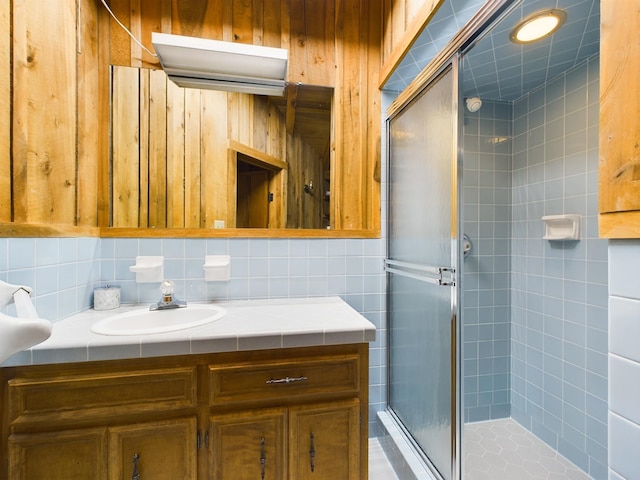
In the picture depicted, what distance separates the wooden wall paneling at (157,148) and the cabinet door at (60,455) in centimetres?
89

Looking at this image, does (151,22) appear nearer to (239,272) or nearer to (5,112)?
(5,112)

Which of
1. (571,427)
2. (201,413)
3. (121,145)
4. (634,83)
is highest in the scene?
(121,145)

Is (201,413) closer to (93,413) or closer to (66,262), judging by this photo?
(93,413)

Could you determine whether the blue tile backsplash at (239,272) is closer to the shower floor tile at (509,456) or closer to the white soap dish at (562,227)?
the shower floor tile at (509,456)

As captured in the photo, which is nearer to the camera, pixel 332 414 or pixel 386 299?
pixel 332 414

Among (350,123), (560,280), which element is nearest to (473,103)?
(350,123)

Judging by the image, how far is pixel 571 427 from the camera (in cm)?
150

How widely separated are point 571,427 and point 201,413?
183 cm

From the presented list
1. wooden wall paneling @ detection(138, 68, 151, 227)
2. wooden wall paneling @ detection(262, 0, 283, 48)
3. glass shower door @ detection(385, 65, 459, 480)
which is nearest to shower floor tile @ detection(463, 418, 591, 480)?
glass shower door @ detection(385, 65, 459, 480)

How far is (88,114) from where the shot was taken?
1.33 metres

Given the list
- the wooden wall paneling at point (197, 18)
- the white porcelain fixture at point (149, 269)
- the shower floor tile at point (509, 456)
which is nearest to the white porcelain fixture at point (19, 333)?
the white porcelain fixture at point (149, 269)

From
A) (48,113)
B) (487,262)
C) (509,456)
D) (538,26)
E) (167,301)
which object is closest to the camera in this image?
(48,113)

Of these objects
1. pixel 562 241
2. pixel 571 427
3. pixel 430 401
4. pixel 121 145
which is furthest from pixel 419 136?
pixel 571 427

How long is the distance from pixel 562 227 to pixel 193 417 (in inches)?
76.6
